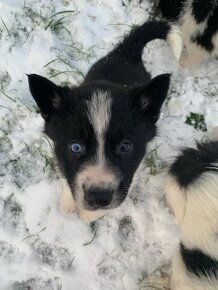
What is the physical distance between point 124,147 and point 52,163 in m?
1.18

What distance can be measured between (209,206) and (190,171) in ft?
0.79

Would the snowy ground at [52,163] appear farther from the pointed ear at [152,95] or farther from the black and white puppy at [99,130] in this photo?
the pointed ear at [152,95]

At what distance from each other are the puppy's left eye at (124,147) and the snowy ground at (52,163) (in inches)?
44.3

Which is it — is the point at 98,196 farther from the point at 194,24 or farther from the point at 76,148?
the point at 194,24

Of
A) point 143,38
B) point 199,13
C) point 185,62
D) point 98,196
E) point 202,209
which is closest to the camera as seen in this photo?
point 202,209

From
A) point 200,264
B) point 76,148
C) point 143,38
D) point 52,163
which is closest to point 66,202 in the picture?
point 52,163

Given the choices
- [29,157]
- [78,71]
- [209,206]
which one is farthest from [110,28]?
[209,206]

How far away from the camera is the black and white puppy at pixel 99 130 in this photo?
2752mm

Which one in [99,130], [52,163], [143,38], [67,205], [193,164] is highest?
[143,38]

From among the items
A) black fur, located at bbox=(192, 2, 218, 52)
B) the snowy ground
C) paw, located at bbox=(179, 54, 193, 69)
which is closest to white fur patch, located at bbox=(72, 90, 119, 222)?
the snowy ground

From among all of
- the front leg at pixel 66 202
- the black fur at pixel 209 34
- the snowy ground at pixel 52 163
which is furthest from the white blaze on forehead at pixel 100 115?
the black fur at pixel 209 34

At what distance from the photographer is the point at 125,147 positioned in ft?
9.55

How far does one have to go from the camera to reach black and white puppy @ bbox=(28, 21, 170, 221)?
2752 mm

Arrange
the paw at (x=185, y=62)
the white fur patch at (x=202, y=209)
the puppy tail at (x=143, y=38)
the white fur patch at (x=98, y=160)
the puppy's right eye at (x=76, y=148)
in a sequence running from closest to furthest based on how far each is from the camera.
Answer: the white fur patch at (x=202, y=209)
the white fur patch at (x=98, y=160)
the puppy's right eye at (x=76, y=148)
the puppy tail at (x=143, y=38)
the paw at (x=185, y=62)
